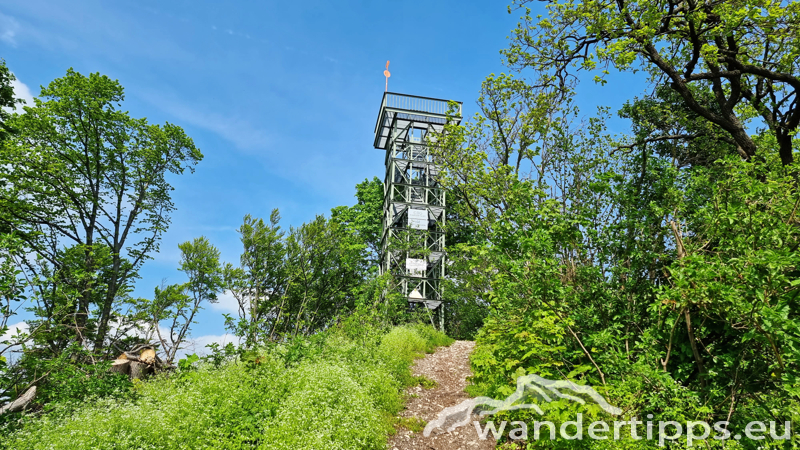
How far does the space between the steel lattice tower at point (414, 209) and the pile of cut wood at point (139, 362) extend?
1125cm

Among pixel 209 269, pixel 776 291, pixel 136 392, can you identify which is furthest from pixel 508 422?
pixel 209 269

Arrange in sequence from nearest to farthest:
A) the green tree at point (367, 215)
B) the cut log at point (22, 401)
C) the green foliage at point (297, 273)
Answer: the cut log at point (22, 401), the green foliage at point (297, 273), the green tree at point (367, 215)

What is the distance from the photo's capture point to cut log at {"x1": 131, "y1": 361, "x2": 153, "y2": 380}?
13.3 m

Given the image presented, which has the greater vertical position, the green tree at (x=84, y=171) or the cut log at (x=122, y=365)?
the green tree at (x=84, y=171)

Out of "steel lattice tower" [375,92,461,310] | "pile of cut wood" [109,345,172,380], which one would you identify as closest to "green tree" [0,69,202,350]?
"pile of cut wood" [109,345,172,380]

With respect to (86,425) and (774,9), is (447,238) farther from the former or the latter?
(86,425)

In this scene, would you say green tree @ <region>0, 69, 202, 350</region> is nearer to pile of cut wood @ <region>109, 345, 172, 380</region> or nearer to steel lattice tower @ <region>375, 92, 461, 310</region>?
pile of cut wood @ <region>109, 345, 172, 380</region>

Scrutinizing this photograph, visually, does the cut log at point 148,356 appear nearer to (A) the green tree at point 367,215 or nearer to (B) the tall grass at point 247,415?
(B) the tall grass at point 247,415

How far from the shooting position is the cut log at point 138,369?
1329 centimetres

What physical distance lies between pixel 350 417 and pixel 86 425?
11.6 ft

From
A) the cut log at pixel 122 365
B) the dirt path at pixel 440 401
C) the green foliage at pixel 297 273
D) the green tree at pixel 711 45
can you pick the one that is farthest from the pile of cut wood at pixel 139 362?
the green tree at pixel 711 45

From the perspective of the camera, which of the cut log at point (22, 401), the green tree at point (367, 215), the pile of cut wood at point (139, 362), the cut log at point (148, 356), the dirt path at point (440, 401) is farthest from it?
the green tree at point (367, 215)

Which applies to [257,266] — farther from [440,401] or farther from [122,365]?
[440,401]

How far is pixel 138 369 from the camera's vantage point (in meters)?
13.4
